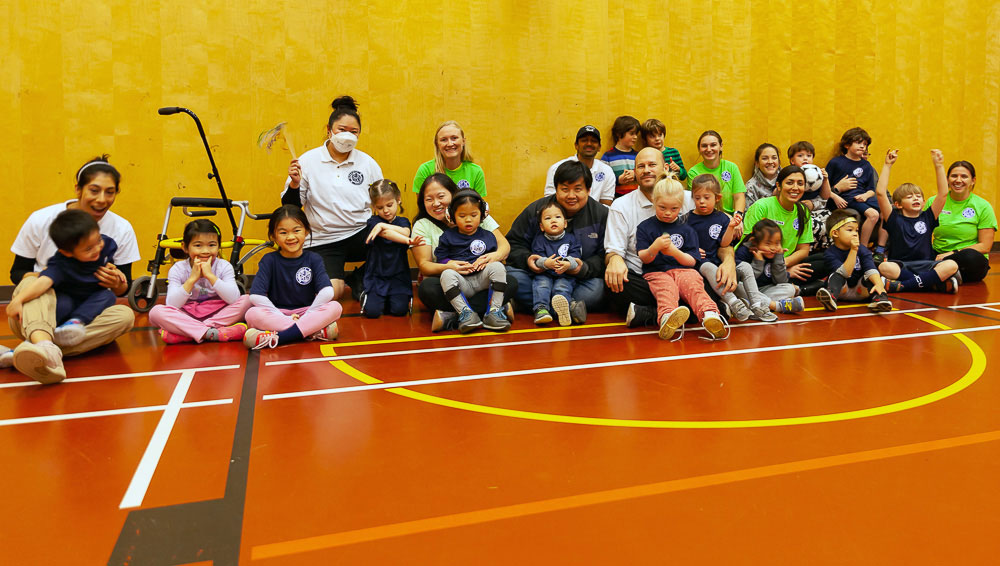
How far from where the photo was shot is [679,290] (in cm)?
397

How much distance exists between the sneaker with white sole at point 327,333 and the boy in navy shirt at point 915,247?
4360 millimetres

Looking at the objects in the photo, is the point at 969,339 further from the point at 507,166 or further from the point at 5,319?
the point at 5,319

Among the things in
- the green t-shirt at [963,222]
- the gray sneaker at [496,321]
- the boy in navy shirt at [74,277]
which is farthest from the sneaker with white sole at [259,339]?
the green t-shirt at [963,222]

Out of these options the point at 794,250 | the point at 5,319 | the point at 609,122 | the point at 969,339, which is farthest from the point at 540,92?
the point at 5,319

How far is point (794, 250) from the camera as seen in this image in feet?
16.7

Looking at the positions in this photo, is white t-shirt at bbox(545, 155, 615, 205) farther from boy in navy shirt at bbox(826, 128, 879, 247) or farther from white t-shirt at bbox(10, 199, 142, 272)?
white t-shirt at bbox(10, 199, 142, 272)

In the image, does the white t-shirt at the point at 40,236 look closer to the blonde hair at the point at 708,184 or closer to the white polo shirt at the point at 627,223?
the white polo shirt at the point at 627,223

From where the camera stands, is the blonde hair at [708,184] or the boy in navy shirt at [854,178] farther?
the boy in navy shirt at [854,178]

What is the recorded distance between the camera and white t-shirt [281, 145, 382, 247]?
490 cm

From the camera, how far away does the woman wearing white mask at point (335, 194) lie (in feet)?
16.0

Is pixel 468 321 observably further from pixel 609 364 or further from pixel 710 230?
pixel 710 230

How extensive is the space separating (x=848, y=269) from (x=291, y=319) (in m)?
3.94

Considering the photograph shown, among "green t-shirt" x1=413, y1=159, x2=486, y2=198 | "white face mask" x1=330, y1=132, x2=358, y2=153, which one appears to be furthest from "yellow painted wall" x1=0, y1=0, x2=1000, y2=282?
"white face mask" x1=330, y1=132, x2=358, y2=153

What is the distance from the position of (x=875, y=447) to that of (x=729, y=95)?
5.54m
